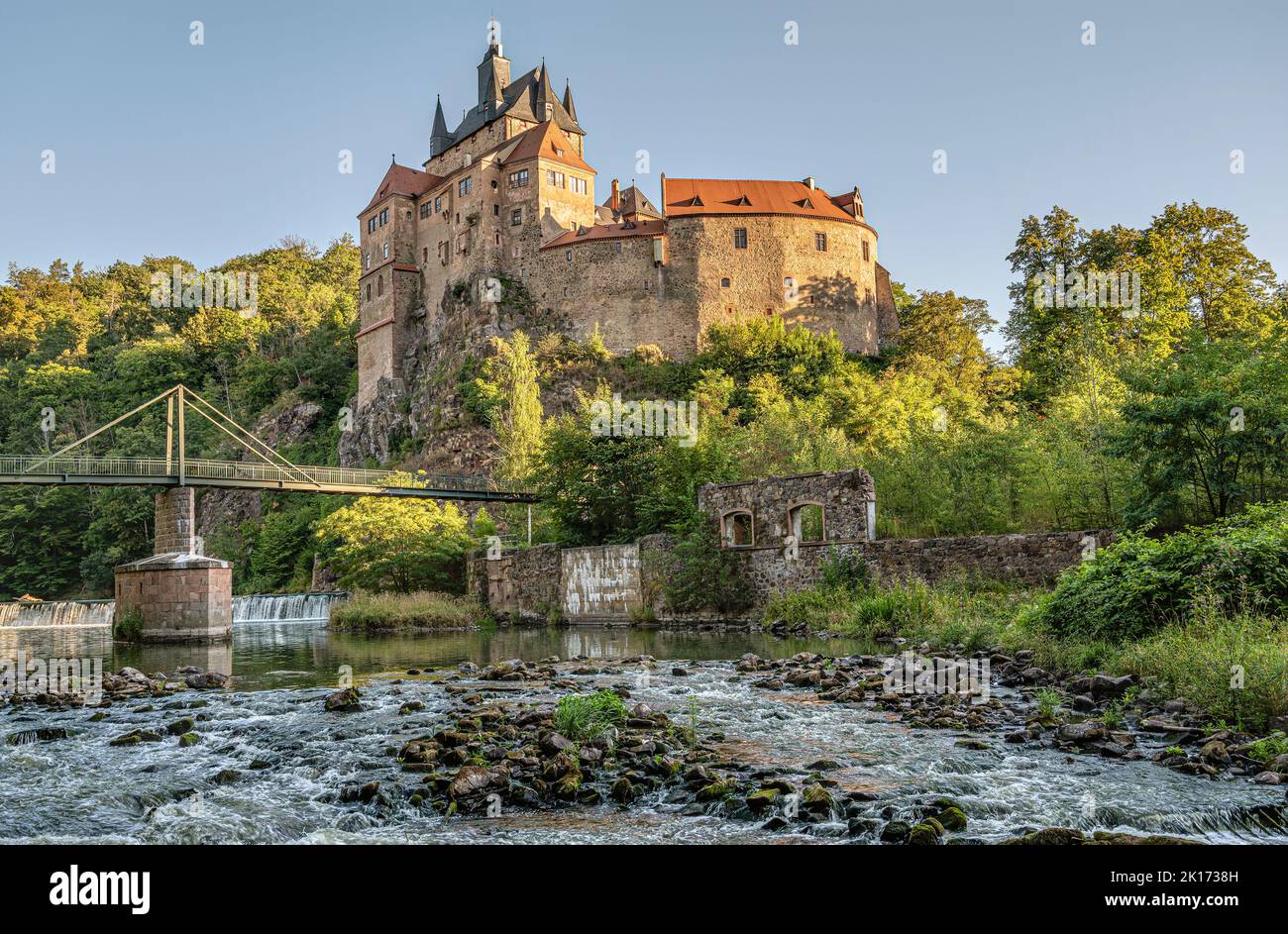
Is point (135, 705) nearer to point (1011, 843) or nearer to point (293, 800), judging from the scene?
point (293, 800)

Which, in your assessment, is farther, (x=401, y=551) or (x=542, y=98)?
(x=542, y=98)

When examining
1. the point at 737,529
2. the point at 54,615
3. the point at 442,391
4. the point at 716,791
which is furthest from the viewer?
the point at 442,391

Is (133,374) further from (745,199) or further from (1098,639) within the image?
(1098,639)

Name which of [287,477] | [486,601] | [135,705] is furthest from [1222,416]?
[287,477]

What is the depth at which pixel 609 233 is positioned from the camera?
68750mm

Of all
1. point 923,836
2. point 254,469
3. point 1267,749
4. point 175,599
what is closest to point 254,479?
point 254,469

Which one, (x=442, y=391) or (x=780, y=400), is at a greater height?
(x=442, y=391)

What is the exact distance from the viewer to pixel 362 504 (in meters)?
41.8

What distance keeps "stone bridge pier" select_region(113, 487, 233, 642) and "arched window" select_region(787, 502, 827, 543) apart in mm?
17449

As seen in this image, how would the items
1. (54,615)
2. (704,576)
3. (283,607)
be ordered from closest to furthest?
(704,576) < (54,615) < (283,607)

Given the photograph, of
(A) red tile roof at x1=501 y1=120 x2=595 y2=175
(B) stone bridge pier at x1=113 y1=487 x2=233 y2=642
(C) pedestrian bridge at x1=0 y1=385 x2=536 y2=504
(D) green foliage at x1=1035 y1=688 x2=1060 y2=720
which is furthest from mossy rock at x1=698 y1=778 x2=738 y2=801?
(A) red tile roof at x1=501 y1=120 x2=595 y2=175

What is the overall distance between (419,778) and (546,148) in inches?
2664

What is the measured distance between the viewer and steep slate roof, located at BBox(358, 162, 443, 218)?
256 ft

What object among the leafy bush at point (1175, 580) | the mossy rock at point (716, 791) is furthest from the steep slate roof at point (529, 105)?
the mossy rock at point (716, 791)
